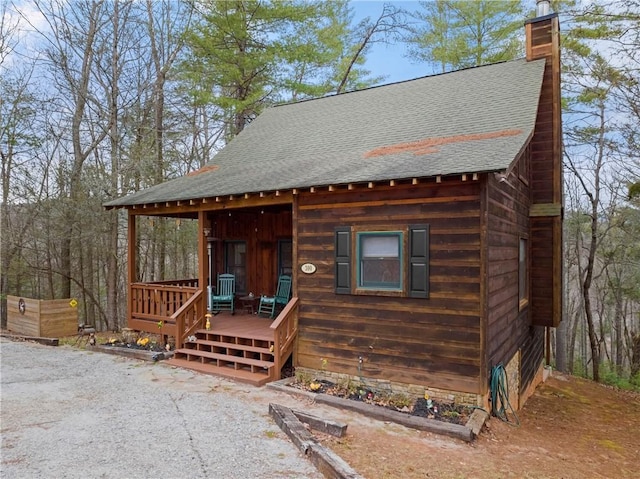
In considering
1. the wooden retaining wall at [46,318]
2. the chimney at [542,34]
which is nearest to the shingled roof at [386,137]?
the chimney at [542,34]

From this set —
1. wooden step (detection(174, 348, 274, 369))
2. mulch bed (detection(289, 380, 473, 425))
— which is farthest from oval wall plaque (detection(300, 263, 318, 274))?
mulch bed (detection(289, 380, 473, 425))

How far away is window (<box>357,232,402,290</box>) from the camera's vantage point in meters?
6.18

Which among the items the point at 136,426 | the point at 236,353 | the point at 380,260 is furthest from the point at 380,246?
the point at 136,426

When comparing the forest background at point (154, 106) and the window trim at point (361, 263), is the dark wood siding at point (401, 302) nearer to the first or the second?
the window trim at point (361, 263)

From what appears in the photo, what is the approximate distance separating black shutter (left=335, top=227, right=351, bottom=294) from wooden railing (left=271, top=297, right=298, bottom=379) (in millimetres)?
909

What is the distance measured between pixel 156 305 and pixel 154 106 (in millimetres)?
9204

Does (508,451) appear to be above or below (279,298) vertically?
below

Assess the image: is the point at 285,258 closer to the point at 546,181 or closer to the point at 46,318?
the point at 546,181

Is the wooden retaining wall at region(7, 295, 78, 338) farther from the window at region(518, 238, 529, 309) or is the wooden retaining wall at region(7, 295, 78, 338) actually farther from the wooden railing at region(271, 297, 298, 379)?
the window at region(518, 238, 529, 309)

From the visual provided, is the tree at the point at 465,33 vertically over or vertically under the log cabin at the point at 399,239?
over

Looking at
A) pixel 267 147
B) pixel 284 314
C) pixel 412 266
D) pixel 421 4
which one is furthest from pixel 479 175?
pixel 421 4

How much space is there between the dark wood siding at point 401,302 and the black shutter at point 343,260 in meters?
0.11

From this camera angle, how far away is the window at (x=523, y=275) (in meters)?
7.94

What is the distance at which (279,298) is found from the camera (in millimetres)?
9484
